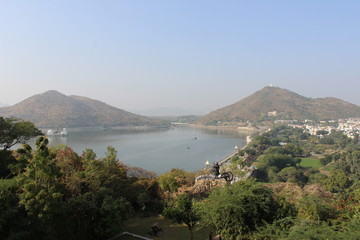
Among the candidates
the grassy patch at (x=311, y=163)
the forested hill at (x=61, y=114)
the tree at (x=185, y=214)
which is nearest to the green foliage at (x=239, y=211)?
the tree at (x=185, y=214)

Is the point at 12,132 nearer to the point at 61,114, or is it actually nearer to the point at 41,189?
the point at 41,189

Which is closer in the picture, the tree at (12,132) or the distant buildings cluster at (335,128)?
the tree at (12,132)

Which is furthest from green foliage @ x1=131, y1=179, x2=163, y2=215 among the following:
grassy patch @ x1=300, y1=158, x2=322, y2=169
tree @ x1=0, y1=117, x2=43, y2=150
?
grassy patch @ x1=300, y1=158, x2=322, y2=169

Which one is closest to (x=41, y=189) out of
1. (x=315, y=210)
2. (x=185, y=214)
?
(x=185, y=214)

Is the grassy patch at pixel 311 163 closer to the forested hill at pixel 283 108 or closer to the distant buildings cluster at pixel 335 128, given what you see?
the distant buildings cluster at pixel 335 128

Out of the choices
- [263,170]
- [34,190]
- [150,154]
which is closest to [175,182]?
[34,190]

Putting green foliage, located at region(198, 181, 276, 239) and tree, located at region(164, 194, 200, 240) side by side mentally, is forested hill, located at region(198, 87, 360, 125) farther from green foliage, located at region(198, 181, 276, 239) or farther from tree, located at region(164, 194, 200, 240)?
green foliage, located at region(198, 181, 276, 239)
